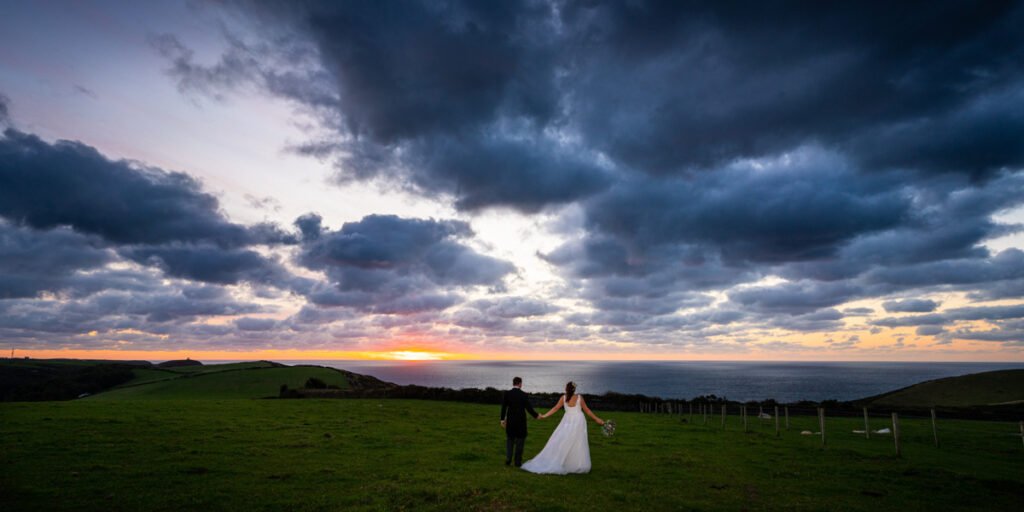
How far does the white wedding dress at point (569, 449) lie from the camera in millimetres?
16250

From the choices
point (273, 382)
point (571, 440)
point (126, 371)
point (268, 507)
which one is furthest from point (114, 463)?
point (126, 371)

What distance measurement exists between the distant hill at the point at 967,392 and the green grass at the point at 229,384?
315ft

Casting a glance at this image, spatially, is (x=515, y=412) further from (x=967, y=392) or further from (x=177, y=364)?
(x=177, y=364)

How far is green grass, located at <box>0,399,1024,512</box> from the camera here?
42.3 ft

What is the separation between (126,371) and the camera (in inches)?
4316

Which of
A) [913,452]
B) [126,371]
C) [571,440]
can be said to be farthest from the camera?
[126,371]

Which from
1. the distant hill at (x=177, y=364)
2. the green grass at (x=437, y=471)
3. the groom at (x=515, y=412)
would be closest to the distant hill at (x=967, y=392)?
the green grass at (x=437, y=471)

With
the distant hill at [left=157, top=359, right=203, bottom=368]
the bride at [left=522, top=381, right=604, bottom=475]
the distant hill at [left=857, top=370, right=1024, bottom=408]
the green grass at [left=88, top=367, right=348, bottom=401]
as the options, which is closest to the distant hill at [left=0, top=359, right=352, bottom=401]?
the green grass at [left=88, top=367, right=348, bottom=401]

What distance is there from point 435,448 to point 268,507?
1194 cm

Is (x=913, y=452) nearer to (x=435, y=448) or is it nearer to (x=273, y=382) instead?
(x=435, y=448)

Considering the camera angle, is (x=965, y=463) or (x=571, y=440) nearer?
(x=571, y=440)

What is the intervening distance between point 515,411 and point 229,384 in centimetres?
8347

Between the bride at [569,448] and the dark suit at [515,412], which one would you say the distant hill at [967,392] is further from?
the dark suit at [515,412]

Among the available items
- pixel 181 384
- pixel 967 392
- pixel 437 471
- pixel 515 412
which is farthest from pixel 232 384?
pixel 967 392
